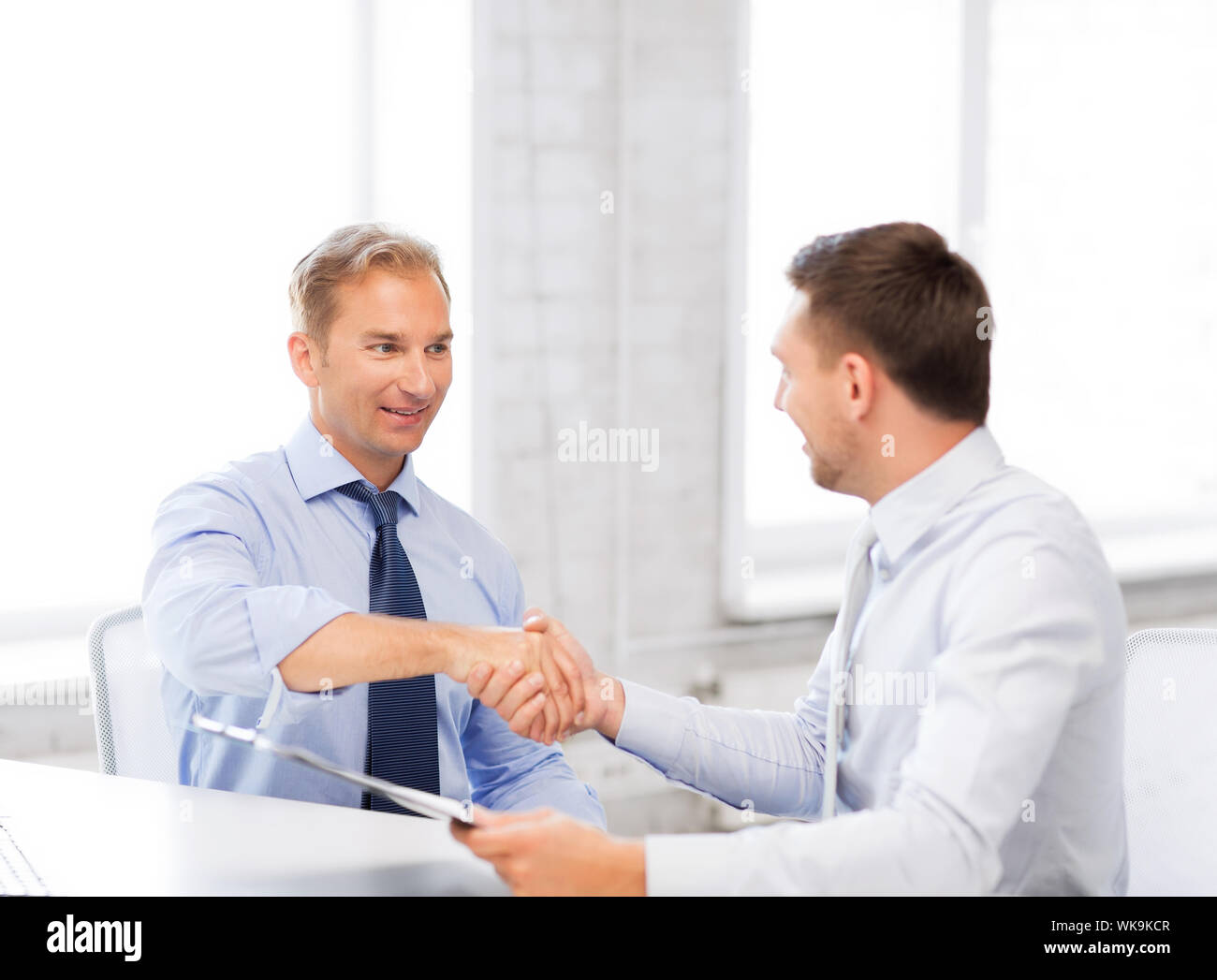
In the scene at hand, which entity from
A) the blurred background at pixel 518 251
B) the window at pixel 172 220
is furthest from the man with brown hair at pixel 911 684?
the window at pixel 172 220

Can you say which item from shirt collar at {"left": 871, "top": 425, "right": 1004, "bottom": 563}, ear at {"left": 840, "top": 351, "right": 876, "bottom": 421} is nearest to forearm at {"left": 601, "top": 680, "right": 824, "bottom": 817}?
shirt collar at {"left": 871, "top": 425, "right": 1004, "bottom": 563}

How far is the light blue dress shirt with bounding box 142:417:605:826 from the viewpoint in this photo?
1.48 m

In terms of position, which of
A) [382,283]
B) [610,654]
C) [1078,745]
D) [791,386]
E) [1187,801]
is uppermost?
[382,283]

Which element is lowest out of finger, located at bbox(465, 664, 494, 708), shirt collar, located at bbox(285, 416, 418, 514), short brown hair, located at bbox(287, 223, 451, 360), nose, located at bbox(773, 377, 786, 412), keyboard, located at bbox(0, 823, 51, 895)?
keyboard, located at bbox(0, 823, 51, 895)

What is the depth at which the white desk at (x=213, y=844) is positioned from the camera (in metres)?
1.23

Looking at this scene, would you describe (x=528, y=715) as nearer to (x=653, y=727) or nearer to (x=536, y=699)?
(x=536, y=699)

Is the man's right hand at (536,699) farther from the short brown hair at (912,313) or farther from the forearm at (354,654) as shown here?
the short brown hair at (912,313)

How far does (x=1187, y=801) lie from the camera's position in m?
1.49

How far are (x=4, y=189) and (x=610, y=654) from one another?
71.5 inches

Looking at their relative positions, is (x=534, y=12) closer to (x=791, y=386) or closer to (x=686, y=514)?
(x=686, y=514)

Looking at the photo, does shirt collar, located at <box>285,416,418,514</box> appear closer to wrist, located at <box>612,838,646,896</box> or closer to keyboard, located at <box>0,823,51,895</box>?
keyboard, located at <box>0,823,51,895</box>

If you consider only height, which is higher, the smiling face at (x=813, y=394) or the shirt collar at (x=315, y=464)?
the smiling face at (x=813, y=394)

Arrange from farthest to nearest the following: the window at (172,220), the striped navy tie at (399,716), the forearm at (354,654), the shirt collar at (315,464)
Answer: the window at (172,220) < the shirt collar at (315,464) < the striped navy tie at (399,716) < the forearm at (354,654)
